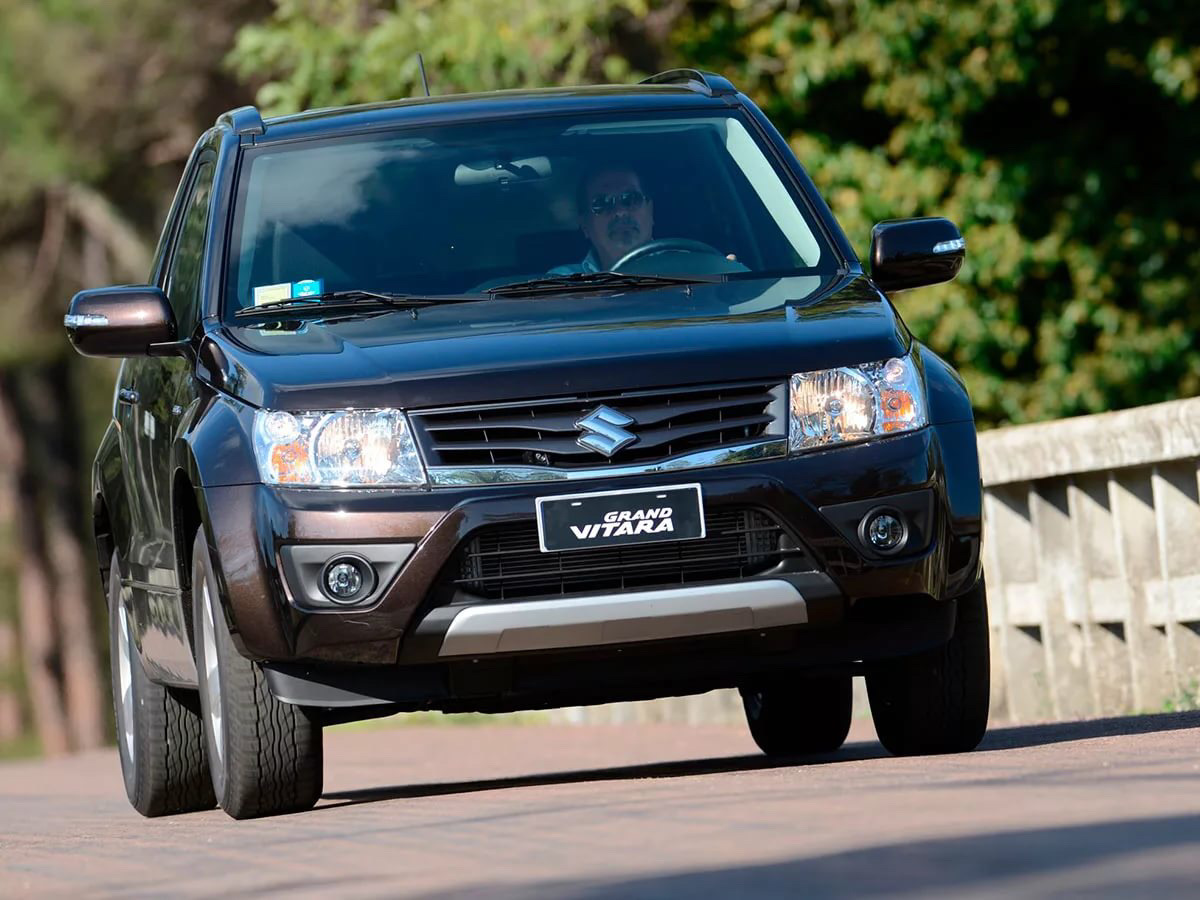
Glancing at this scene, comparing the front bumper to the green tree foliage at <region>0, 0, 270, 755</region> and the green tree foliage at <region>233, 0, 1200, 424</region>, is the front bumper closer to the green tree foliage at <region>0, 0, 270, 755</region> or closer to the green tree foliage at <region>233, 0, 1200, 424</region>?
the green tree foliage at <region>233, 0, 1200, 424</region>

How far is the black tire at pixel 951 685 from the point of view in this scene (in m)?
7.76

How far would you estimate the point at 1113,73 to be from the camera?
65.2 feet

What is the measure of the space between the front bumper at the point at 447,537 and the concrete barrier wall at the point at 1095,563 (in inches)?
145

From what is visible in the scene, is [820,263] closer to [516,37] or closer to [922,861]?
[922,861]

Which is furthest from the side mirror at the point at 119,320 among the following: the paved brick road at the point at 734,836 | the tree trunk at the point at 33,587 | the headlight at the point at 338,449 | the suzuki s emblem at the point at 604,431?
the tree trunk at the point at 33,587

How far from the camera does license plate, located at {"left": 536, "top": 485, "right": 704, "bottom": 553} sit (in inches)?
275

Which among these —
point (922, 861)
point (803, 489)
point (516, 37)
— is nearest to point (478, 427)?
point (803, 489)

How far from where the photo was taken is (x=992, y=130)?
2017cm

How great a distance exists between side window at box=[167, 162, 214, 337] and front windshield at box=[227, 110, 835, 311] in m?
0.18

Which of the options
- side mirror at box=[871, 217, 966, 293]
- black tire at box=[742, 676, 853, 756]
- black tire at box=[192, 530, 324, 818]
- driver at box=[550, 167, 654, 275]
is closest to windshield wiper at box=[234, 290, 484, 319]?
driver at box=[550, 167, 654, 275]

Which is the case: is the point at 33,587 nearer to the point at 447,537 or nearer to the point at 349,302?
the point at 349,302

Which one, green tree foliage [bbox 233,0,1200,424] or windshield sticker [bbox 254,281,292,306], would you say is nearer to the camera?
windshield sticker [bbox 254,281,292,306]

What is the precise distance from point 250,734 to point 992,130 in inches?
535

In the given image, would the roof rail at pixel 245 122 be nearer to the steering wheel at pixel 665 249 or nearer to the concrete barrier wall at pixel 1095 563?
the steering wheel at pixel 665 249
